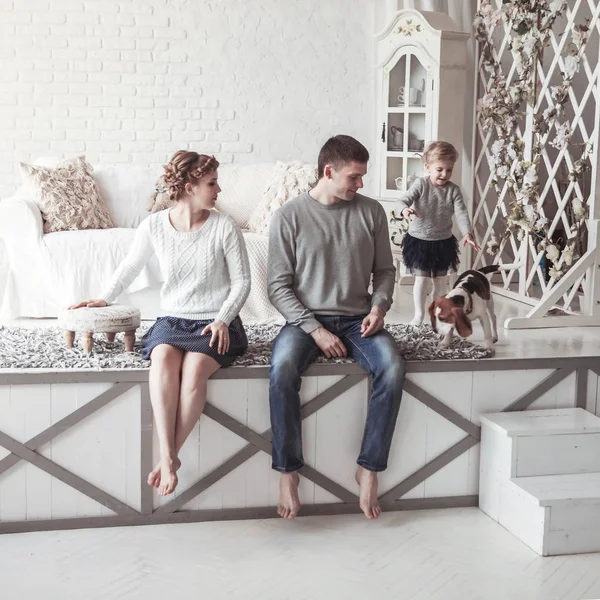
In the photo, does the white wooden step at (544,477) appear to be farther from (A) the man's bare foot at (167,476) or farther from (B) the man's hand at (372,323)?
(A) the man's bare foot at (167,476)

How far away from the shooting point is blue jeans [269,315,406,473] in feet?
8.45

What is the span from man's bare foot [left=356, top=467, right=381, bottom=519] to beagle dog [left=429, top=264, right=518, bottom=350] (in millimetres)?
558

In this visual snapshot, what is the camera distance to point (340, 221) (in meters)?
2.78

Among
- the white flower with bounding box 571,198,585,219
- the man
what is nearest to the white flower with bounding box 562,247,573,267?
the white flower with bounding box 571,198,585,219

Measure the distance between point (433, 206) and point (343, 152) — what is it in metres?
1.03

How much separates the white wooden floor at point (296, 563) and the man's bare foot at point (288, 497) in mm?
61

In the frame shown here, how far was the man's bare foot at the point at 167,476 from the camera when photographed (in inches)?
95.7

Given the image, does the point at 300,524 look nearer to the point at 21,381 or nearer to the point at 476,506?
the point at 476,506

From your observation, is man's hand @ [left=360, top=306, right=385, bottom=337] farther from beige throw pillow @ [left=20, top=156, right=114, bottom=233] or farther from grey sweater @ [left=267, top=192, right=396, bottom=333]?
beige throw pillow @ [left=20, top=156, right=114, bottom=233]

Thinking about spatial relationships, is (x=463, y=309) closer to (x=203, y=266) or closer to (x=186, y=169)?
(x=203, y=266)

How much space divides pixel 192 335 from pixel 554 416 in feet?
3.96

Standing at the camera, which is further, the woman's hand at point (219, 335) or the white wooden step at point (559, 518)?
the woman's hand at point (219, 335)

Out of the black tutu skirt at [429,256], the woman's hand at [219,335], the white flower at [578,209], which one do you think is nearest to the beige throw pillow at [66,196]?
the black tutu skirt at [429,256]

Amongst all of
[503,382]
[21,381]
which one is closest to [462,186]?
[503,382]
